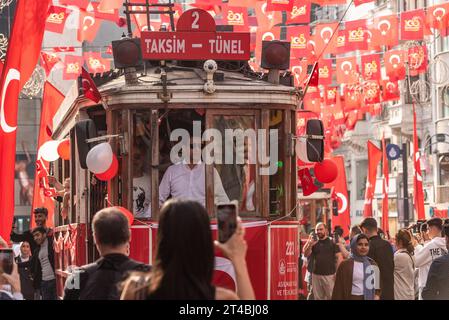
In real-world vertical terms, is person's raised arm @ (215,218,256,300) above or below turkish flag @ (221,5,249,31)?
below

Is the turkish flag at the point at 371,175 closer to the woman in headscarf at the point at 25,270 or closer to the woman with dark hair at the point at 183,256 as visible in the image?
the woman in headscarf at the point at 25,270

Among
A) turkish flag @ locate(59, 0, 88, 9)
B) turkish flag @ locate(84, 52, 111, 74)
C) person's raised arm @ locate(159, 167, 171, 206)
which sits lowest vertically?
person's raised arm @ locate(159, 167, 171, 206)

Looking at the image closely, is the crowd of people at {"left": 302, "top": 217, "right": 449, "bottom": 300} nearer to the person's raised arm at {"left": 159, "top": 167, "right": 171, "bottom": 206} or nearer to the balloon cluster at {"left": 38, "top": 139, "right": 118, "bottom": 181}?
the person's raised arm at {"left": 159, "top": 167, "right": 171, "bottom": 206}

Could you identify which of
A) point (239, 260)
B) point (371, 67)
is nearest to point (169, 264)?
point (239, 260)

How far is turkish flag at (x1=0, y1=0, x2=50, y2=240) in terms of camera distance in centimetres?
1280

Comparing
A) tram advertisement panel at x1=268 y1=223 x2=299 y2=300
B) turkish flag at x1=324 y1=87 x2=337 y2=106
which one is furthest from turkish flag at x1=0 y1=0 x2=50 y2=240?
turkish flag at x1=324 y1=87 x2=337 y2=106

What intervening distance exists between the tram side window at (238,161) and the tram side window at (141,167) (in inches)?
26.5

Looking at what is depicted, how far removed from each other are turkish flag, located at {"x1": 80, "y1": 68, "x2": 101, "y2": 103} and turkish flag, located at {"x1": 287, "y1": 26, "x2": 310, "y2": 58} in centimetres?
2484

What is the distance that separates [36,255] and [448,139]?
39.0 metres

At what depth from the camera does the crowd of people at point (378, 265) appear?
12.4 metres

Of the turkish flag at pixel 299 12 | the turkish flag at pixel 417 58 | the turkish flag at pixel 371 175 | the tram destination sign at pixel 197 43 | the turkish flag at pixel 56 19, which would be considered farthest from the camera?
the turkish flag at pixel 417 58

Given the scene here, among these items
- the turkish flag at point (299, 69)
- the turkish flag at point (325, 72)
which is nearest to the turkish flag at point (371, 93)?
the turkish flag at point (325, 72)

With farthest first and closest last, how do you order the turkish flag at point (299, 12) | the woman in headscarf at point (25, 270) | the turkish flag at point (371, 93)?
the turkish flag at point (371, 93) < the turkish flag at point (299, 12) < the woman in headscarf at point (25, 270)
